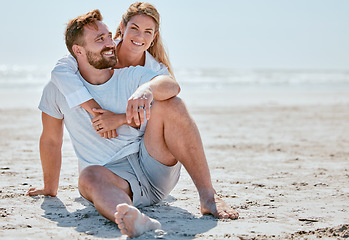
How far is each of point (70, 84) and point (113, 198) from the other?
0.76 m

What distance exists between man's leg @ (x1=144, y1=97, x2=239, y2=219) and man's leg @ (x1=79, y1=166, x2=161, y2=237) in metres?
0.31

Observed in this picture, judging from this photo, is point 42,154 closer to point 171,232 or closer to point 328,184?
point 171,232

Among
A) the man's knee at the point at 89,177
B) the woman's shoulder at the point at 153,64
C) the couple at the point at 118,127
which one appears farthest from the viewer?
the woman's shoulder at the point at 153,64

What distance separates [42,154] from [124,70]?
82 cm

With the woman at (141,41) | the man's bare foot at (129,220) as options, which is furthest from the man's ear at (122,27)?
the man's bare foot at (129,220)

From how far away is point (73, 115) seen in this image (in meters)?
2.88

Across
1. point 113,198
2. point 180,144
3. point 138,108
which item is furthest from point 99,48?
point 113,198

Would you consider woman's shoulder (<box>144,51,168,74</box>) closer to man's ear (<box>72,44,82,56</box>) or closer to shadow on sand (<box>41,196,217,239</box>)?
man's ear (<box>72,44,82,56</box>)

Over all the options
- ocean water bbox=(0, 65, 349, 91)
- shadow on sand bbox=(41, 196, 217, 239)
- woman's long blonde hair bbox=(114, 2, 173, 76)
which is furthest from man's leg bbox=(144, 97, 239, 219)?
ocean water bbox=(0, 65, 349, 91)

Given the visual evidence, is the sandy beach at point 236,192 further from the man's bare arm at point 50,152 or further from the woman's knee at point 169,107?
the woman's knee at point 169,107

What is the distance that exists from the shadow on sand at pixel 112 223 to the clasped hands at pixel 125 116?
1.67ft

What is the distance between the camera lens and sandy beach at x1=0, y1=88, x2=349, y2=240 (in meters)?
2.46

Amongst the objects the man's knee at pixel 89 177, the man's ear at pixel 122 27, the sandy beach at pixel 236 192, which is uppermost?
the man's ear at pixel 122 27

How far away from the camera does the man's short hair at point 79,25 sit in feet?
9.44
